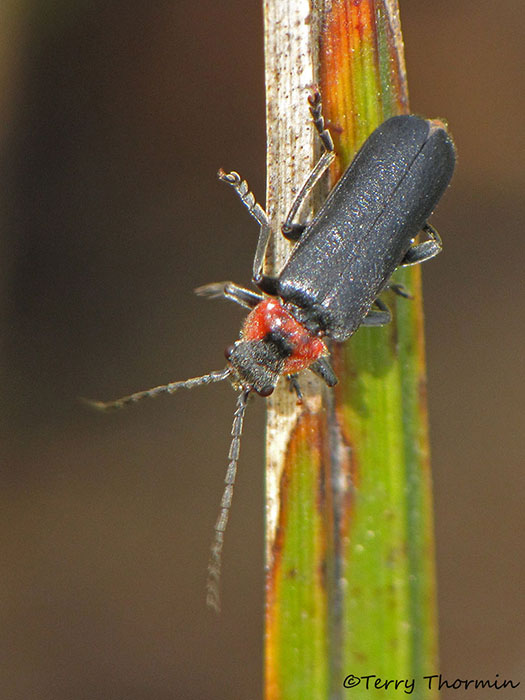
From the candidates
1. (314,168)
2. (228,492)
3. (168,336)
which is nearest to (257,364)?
(228,492)

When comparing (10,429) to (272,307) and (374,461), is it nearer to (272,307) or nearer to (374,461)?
(272,307)

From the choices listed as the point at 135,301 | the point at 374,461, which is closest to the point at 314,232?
the point at 374,461

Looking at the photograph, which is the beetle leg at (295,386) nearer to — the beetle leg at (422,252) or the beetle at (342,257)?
the beetle at (342,257)

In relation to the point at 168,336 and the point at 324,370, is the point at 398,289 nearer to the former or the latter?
the point at 324,370

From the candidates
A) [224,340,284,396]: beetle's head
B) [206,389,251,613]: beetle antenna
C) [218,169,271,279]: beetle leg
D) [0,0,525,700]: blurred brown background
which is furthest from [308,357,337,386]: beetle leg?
[0,0,525,700]: blurred brown background

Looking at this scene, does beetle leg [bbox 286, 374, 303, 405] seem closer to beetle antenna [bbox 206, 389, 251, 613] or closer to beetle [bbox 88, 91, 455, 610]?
beetle [bbox 88, 91, 455, 610]

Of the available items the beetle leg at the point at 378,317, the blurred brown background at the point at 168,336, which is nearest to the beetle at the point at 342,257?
the beetle leg at the point at 378,317

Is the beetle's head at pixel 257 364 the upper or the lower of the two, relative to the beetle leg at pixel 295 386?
upper
